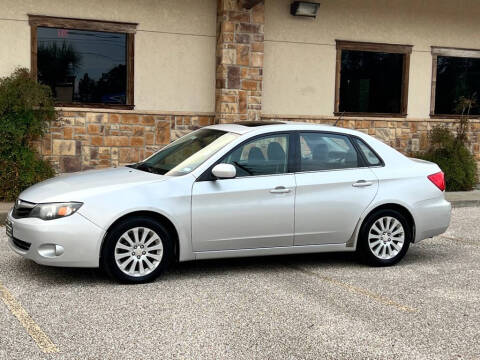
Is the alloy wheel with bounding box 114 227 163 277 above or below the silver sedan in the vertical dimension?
below

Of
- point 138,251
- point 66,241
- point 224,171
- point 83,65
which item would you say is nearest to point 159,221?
point 138,251

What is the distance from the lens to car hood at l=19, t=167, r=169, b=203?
22.1 ft

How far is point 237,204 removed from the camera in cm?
715

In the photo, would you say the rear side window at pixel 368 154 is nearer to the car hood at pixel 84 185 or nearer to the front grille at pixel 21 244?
the car hood at pixel 84 185

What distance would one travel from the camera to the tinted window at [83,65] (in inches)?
514

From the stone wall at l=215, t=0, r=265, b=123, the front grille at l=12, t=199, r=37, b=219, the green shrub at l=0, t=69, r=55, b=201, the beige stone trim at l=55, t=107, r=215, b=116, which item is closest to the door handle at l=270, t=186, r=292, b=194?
the front grille at l=12, t=199, r=37, b=219

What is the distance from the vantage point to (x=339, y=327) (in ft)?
18.5

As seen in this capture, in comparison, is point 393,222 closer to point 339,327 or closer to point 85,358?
point 339,327

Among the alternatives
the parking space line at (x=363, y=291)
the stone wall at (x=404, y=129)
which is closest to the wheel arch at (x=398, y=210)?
the parking space line at (x=363, y=291)

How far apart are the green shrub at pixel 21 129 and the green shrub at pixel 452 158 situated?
832 cm

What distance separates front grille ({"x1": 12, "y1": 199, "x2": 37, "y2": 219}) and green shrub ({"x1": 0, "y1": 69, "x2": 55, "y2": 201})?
498 centimetres

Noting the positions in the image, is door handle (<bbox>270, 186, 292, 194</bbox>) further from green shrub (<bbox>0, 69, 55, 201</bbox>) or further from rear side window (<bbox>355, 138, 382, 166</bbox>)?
green shrub (<bbox>0, 69, 55, 201</bbox>)

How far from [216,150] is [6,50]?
7.01 m

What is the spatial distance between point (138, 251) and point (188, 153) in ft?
4.38
